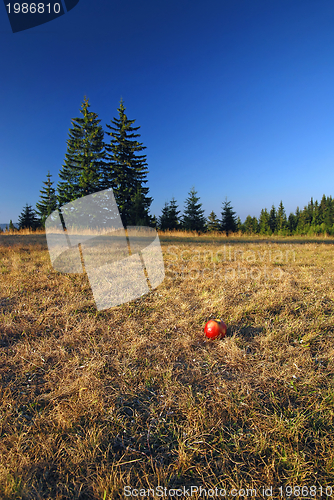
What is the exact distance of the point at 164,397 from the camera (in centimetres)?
166

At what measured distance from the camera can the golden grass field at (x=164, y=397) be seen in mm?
1177

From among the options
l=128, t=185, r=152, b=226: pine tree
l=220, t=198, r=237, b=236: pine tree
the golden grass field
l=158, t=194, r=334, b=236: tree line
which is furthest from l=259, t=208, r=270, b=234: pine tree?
the golden grass field

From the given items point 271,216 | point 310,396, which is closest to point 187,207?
point 271,216

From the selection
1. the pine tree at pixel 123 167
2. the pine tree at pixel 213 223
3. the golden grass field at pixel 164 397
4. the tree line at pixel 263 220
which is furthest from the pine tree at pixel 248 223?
the golden grass field at pixel 164 397

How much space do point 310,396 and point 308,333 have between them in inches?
38.7

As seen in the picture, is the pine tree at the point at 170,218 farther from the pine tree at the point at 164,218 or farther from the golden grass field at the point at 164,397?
the golden grass field at the point at 164,397

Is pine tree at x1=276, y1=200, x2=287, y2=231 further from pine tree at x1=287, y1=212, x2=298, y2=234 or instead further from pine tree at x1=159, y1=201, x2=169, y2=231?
pine tree at x1=159, y1=201, x2=169, y2=231

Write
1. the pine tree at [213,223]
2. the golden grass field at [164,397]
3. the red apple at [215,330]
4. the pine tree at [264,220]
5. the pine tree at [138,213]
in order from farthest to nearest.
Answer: the pine tree at [264,220] < the pine tree at [213,223] < the pine tree at [138,213] < the red apple at [215,330] < the golden grass field at [164,397]

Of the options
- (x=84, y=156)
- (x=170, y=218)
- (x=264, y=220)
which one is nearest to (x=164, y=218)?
(x=170, y=218)

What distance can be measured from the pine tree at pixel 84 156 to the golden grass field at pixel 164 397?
22.2 m

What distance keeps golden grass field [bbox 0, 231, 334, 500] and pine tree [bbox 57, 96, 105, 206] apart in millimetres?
22158

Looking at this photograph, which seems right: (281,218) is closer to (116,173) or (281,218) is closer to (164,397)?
(116,173)

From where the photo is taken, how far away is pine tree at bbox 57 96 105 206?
76.2 ft

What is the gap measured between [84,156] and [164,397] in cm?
2580
